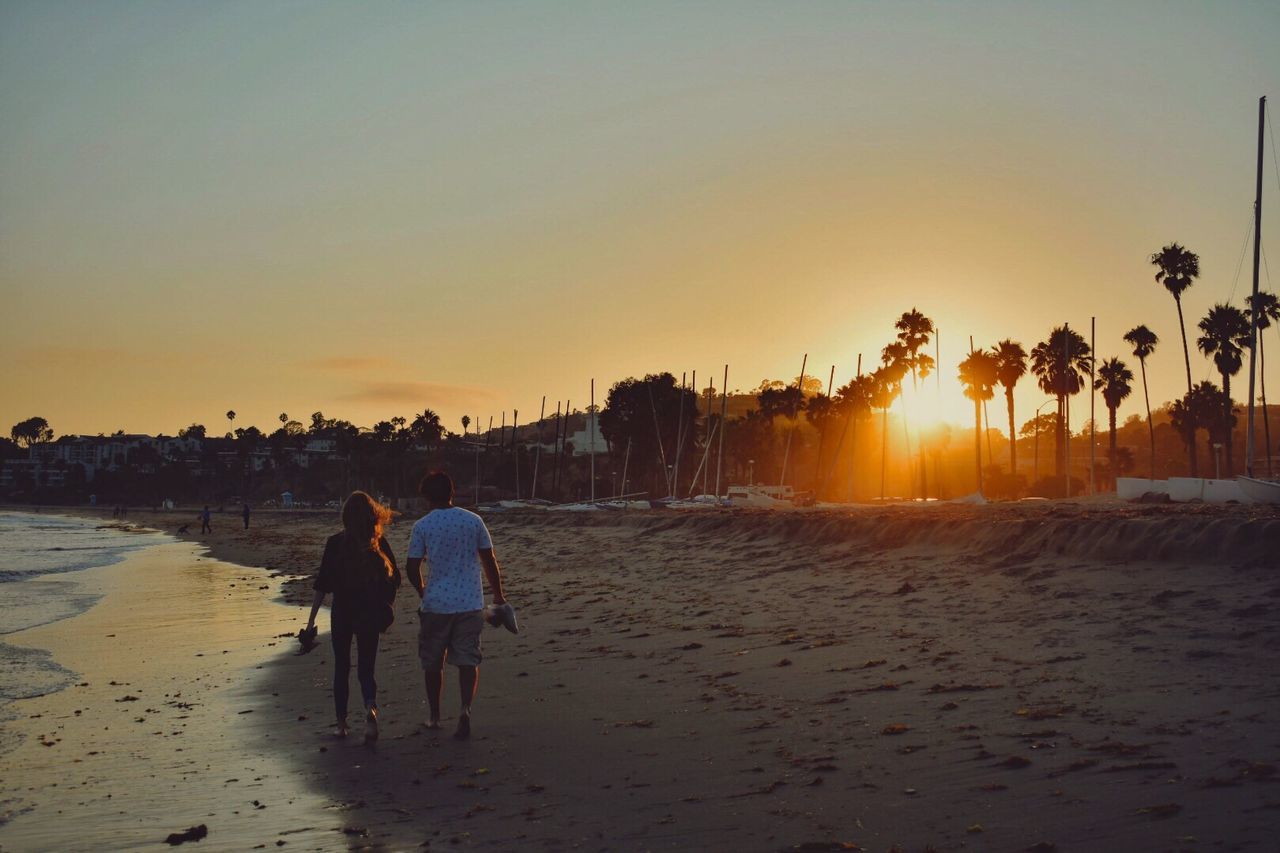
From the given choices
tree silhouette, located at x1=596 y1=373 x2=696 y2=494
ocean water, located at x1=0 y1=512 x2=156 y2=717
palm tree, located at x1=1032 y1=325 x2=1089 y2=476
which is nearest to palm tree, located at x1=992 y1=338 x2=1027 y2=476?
palm tree, located at x1=1032 y1=325 x2=1089 y2=476

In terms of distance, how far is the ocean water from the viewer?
1241 cm

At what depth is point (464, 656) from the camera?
8414mm

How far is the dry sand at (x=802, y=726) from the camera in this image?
5.59m

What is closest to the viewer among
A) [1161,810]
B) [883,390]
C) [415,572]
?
[1161,810]

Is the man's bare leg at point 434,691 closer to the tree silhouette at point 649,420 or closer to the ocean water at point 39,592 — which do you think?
the ocean water at point 39,592

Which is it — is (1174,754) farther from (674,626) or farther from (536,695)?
(674,626)

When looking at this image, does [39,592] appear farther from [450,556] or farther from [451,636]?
[450,556]

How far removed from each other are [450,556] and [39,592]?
77.5 feet

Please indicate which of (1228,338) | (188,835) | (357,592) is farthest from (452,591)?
(1228,338)

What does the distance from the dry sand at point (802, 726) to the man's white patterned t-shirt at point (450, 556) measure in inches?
41.7

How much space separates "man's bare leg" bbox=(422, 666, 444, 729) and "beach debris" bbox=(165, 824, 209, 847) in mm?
2552

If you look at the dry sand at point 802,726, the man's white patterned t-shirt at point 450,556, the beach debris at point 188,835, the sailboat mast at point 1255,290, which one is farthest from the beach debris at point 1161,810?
the sailboat mast at point 1255,290

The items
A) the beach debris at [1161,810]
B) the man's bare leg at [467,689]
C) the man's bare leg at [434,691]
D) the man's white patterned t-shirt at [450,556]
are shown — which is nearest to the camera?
the beach debris at [1161,810]

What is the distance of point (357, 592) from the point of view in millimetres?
8492
